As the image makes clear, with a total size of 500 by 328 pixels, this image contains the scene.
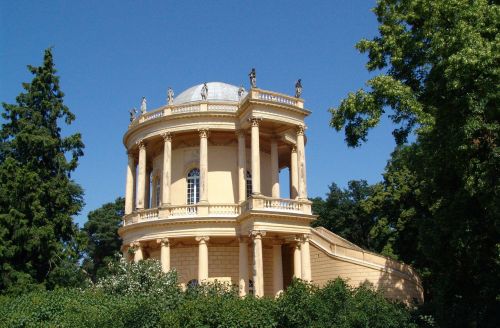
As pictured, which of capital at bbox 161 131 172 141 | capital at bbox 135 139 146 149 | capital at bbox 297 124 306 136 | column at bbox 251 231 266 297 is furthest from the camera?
capital at bbox 135 139 146 149

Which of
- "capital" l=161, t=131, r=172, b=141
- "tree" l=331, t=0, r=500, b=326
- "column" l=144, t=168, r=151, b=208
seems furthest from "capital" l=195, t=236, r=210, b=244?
"tree" l=331, t=0, r=500, b=326

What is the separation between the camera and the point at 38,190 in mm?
25719

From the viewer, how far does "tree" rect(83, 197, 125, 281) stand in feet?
184

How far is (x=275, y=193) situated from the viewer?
29.9m

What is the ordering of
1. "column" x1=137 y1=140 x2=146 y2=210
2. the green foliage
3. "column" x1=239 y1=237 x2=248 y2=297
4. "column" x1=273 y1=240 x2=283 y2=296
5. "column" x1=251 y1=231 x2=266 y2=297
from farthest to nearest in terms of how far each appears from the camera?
1. "column" x1=137 y1=140 x2=146 y2=210
2. "column" x1=273 y1=240 x2=283 y2=296
3. "column" x1=239 y1=237 x2=248 y2=297
4. "column" x1=251 y1=231 x2=266 y2=297
5. the green foliage

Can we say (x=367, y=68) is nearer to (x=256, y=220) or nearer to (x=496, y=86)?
(x=496, y=86)

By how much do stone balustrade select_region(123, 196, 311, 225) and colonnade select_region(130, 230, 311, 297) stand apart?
1.22m

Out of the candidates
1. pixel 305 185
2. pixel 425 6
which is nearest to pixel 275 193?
pixel 305 185

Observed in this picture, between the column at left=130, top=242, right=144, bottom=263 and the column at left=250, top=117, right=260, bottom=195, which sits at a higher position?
the column at left=250, top=117, right=260, bottom=195

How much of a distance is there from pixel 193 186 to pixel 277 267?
646cm

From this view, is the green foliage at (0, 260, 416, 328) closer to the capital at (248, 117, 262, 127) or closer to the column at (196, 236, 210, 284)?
the column at (196, 236, 210, 284)

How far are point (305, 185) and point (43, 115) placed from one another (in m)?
14.1

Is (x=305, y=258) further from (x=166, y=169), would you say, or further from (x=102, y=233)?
(x=102, y=233)

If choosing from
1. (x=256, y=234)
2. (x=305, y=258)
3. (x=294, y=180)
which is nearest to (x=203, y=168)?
(x=256, y=234)
